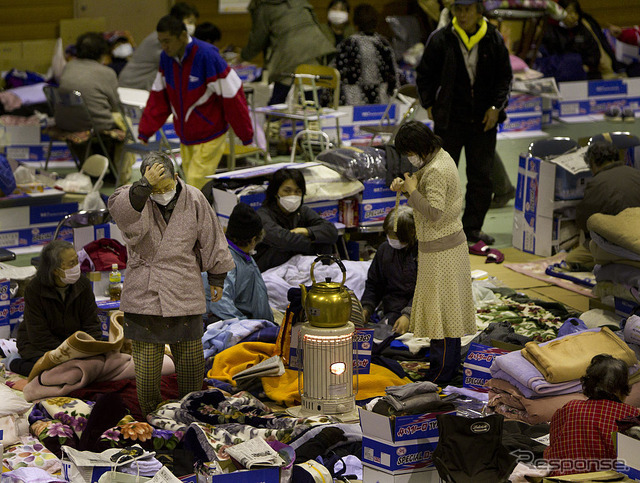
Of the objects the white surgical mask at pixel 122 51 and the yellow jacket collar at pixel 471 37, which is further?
the white surgical mask at pixel 122 51

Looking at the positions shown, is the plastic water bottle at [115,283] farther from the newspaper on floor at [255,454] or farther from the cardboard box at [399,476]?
the cardboard box at [399,476]

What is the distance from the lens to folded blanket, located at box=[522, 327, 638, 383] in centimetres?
471

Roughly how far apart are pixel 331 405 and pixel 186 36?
11.4 feet

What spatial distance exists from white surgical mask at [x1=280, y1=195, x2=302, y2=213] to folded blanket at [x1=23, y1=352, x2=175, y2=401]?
175 centimetres

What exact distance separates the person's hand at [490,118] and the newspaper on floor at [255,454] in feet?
13.9

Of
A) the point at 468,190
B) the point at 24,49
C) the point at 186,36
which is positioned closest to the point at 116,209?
the point at 186,36

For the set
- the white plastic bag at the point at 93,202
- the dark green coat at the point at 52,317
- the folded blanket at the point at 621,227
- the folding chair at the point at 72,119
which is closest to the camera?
the dark green coat at the point at 52,317

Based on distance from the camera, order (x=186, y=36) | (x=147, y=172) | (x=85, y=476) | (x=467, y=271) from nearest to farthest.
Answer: (x=85, y=476), (x=147, y=172), (x=467, y=271), (x=186, y=36)

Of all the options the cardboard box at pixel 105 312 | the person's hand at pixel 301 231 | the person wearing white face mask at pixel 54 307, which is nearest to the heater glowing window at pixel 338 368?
the person wearing white face mask at pixel 54 307

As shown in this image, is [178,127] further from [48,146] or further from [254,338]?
[48,146]

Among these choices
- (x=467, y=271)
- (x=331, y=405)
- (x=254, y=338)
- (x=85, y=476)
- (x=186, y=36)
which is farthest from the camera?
(x=186, y=36)

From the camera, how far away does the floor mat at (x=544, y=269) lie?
7019 mm

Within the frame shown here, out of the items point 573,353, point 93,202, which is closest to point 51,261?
point 93,202

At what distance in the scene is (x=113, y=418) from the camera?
453 centimetres
